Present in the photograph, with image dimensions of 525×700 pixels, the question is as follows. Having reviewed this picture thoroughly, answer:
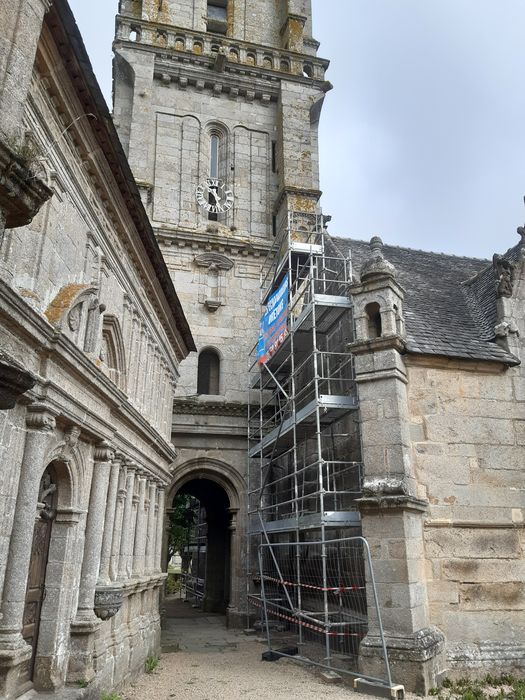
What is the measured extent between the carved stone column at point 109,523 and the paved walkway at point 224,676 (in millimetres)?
1999

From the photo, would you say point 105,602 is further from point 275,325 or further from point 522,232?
point 522,232

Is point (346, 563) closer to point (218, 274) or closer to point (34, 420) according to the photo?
point (34, 420)

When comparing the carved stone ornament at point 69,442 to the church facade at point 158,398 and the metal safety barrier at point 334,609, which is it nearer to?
the church facade at point 158,398

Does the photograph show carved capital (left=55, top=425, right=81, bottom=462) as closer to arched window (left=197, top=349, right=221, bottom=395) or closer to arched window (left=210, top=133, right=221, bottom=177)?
arched window (left=197, top=349, right=221, bottom=395)

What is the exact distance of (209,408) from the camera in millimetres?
18219

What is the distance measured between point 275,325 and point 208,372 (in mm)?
4891

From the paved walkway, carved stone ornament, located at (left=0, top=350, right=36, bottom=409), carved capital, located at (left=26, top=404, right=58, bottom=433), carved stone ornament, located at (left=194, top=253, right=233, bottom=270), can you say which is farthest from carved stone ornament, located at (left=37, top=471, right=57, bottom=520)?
carved stone ornament, located at (left=194, top=253, right=233, bottom=270)

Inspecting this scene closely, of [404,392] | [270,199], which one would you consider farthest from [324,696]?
[270,199]

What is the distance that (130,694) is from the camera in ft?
30.6

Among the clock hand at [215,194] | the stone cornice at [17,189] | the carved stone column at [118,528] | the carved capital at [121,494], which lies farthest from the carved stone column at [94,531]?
the clock hand at [215,194]

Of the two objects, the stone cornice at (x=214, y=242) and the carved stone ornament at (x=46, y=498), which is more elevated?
the stone cornice at (x=214, y=242)

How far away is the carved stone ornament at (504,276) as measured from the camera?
12.4 meters

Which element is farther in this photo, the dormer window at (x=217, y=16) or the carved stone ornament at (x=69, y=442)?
the dormer window at (x=217, y=16)

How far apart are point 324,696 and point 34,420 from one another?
6.06 m
